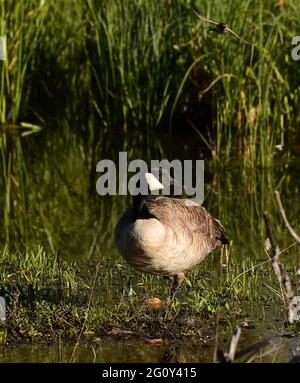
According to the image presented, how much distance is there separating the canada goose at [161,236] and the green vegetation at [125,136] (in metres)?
0.30

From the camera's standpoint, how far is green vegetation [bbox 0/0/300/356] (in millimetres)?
6395

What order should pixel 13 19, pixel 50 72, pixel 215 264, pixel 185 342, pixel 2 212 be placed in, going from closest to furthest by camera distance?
pixel 185 342 → pixel 215 264 → pixel 2 212 → pixel 13 19 → pixel 50 72

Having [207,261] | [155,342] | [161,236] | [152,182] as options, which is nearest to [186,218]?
[152,182]

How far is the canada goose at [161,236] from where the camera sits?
18.7ft

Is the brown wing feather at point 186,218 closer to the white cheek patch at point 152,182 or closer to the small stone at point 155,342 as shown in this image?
the white cheek patch at point 152,182

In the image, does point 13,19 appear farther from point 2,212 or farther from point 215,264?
point 215,264

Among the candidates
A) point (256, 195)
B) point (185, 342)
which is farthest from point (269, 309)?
point (256, 195)

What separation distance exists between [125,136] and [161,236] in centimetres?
679

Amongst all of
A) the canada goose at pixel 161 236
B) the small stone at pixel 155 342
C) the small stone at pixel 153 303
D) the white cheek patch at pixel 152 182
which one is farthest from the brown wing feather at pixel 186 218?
the small stone at pixel 155 342

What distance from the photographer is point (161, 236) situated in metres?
5.73

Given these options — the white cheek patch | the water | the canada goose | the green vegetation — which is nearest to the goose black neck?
Result: the canada goose

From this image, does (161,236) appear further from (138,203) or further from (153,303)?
(153,303)
